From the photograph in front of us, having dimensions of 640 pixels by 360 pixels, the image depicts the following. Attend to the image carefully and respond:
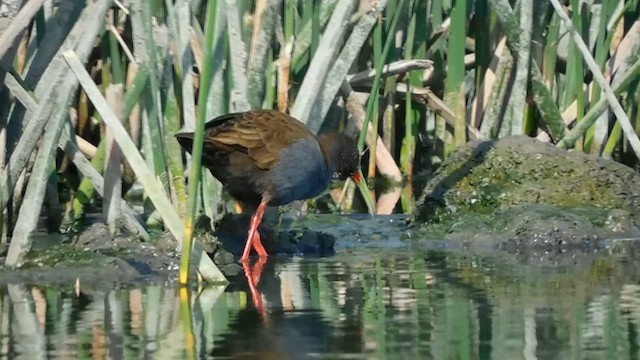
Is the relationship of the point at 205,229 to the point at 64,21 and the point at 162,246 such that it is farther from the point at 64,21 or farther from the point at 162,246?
the point at 64,21

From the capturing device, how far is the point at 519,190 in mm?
8297

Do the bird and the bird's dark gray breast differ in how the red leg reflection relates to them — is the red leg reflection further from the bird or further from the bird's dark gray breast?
the bird's dark gray breast

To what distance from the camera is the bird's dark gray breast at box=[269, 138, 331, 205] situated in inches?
289

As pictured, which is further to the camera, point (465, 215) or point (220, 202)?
point (465, 215)

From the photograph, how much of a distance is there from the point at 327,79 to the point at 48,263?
2.07m

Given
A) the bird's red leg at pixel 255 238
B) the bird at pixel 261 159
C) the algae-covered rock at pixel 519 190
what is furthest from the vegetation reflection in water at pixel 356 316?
the algae-covered rock at pixel 519 190

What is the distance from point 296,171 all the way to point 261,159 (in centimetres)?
20

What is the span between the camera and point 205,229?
702cm

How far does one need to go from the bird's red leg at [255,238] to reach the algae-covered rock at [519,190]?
3.72 ft

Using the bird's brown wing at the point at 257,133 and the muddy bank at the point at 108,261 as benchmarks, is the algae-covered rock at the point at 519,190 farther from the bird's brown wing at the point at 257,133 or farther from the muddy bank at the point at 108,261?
the muddy bank at the point at 108,261

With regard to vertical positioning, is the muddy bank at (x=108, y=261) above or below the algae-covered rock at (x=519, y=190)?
below

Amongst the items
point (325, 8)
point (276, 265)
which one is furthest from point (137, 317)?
point (325, 8)

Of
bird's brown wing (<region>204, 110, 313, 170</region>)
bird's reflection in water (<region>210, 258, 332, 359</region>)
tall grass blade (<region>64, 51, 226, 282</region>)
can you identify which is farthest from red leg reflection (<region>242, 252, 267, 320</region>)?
bird's brown wing (<region>204, 110, 313, 170</region>)

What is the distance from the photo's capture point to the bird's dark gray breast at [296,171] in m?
7.35
